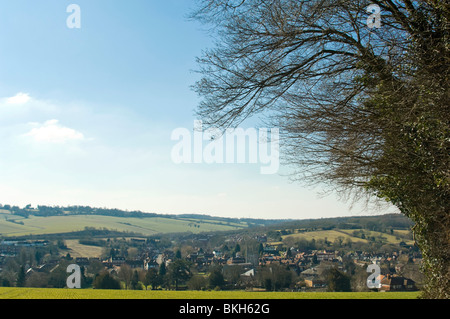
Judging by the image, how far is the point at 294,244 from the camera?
47.5m

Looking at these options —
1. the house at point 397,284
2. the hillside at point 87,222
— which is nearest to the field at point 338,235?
the house at point 397,284

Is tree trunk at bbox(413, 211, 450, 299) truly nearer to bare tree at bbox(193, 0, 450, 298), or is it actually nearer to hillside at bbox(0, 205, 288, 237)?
bare tree at bbox(193, 0, 450, 298)

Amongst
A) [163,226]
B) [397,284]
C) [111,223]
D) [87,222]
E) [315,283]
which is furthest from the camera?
[163,226]

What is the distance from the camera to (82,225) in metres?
84.5

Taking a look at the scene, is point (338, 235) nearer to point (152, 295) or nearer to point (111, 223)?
point (152, 295)

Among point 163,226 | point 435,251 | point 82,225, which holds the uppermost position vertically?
point 435,251

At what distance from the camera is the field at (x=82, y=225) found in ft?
254

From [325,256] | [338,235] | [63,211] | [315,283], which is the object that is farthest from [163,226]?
[315,283]

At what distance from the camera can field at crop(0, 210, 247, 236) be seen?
77375 millimetres

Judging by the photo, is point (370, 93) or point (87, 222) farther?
point (87, 222)

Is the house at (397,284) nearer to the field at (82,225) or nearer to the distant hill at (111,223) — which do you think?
the distant hill at (111,223)

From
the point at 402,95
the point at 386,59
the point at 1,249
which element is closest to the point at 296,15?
the point at 386,59
